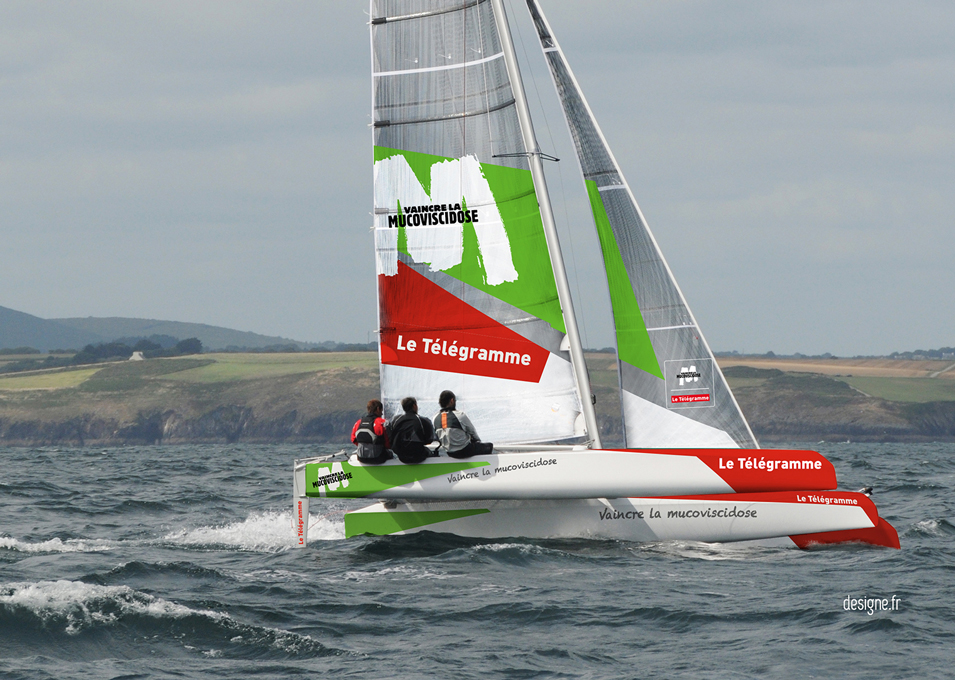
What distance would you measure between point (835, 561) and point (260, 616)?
648 cm

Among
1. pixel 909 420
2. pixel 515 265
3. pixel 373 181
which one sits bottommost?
pixel 909 420

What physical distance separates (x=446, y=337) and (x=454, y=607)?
516 cm

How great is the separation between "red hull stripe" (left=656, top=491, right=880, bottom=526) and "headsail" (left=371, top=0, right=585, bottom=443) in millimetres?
2160

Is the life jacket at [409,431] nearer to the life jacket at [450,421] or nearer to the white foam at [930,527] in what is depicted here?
the life jacket at [450,421]

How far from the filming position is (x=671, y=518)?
13.2m

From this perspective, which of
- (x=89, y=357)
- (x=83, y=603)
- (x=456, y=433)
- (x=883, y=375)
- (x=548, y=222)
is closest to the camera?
(x=83, y=603)

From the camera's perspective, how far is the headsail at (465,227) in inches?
550

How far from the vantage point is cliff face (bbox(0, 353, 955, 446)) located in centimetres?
11375

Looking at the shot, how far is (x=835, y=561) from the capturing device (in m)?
12.0


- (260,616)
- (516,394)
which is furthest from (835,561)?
(260,616)

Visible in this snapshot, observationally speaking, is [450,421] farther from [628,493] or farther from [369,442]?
[628,493]

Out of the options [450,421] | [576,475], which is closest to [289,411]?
[450,421]

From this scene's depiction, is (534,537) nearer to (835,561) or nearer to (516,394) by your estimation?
(516,394)

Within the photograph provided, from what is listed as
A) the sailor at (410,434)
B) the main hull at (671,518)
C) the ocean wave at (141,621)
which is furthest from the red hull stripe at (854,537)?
the ocean wave at (141,621)
